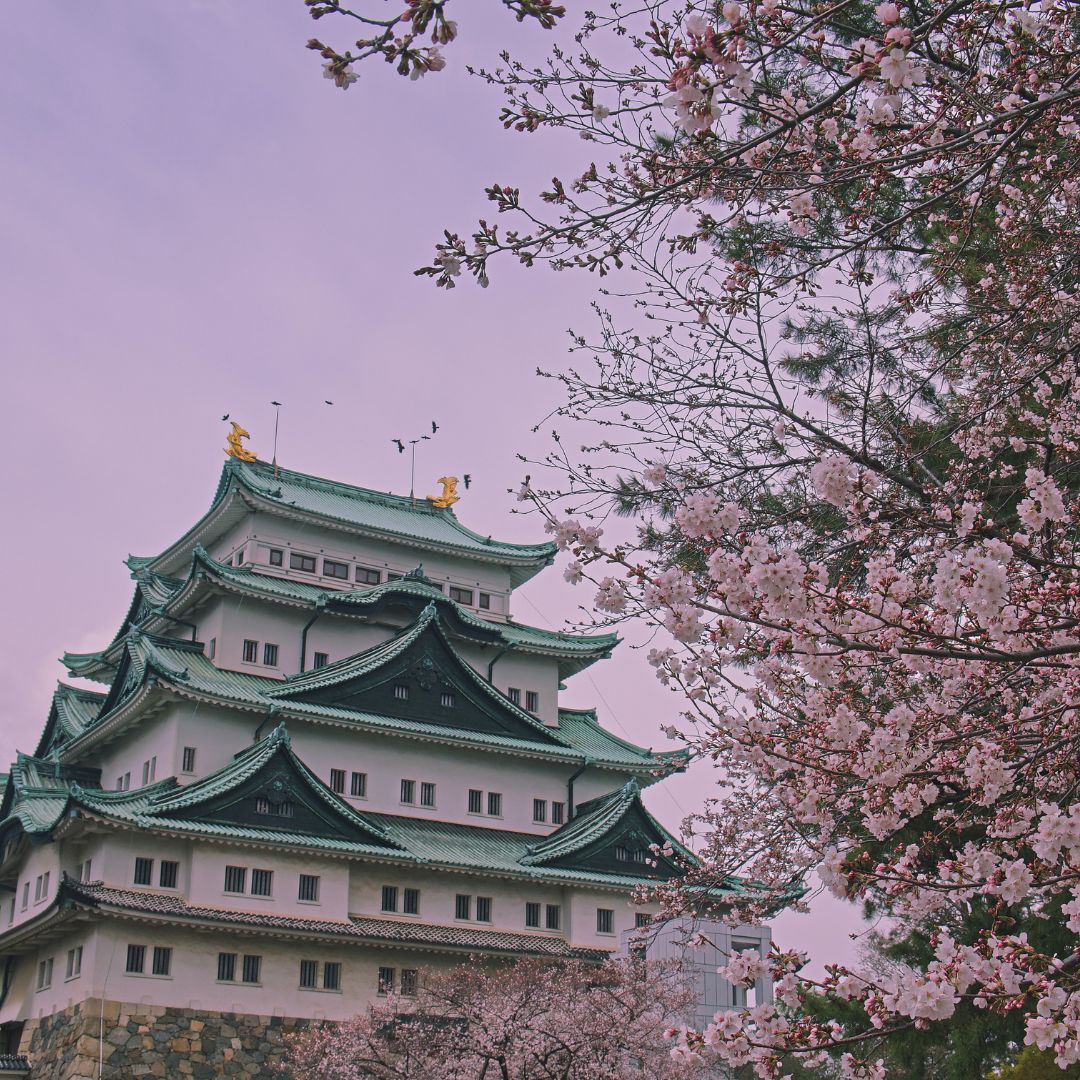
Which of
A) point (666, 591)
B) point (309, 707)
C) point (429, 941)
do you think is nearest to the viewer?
point (666, 591)

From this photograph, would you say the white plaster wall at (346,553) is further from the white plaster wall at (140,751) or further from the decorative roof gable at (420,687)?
the white plaster wall at (140,751)

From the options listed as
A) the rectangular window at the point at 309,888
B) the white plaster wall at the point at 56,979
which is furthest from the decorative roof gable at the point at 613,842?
the white plaster wall at the point at 56,979

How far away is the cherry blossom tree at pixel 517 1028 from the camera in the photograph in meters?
23.5

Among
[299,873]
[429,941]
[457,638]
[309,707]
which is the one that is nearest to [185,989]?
[299,873]

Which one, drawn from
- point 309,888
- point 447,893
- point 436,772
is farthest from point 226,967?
point 436,772

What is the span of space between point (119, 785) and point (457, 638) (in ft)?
35.5

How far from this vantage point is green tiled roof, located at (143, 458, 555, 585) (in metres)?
39.0

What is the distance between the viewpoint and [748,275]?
339 inches

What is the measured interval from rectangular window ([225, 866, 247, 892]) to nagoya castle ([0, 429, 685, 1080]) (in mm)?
71

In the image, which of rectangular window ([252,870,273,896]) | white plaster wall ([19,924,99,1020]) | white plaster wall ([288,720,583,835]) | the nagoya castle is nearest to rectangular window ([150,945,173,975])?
the nagoya castle

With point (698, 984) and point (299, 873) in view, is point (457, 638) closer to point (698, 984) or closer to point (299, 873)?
point (299, 873)

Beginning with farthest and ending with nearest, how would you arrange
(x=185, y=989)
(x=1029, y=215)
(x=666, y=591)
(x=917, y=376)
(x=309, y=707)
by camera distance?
1. (x=309, y=707)
2. (x=185, y=989)
3. (x=917, y=376)
4. (x=1029, y=215)
5. (x=666, y=591)

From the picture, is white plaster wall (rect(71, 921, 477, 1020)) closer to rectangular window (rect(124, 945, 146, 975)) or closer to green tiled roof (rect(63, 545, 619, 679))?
rectangular window (rect(124, 945, 146, 975))

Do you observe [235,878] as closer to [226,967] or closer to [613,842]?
[226,967]
